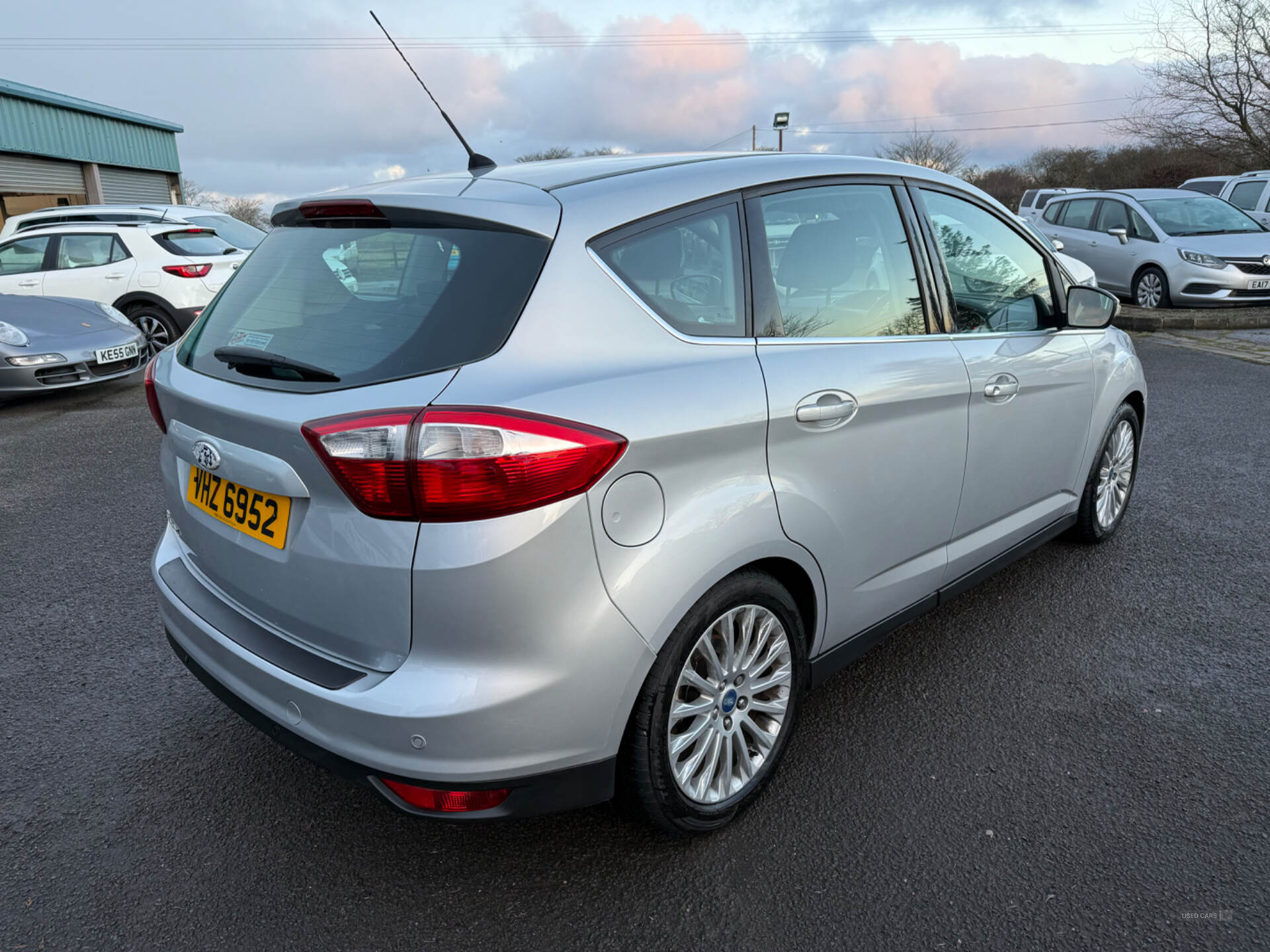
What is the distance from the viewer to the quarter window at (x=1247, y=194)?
14.9m

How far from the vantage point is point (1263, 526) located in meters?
4.39

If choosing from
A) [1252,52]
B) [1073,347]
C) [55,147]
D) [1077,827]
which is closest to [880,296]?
[1073,347]

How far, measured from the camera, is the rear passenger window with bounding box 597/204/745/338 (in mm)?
2100

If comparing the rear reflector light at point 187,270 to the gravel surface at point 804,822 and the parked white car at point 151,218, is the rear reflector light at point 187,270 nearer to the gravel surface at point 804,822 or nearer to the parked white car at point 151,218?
the parked white car at point 151,218

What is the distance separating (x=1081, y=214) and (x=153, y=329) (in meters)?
12.4

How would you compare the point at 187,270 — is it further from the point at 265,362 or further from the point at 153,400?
the point at 265,362

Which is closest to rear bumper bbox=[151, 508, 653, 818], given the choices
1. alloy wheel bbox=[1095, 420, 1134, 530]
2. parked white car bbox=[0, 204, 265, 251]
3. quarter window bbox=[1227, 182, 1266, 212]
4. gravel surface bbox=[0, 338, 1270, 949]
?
gravel surface bbox=[0, 338, 1270, 949]

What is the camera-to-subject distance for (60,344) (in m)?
7.59

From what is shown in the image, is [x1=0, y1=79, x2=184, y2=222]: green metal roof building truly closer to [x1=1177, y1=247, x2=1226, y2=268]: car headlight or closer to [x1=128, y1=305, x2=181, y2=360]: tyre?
[x1=128, y1=305, x2=181, y2=360]: tyre

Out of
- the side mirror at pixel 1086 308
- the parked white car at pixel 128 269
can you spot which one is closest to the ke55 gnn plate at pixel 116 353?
the parked white car at pixel 128 269

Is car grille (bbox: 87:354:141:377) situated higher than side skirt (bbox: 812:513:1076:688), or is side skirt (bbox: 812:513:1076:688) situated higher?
side skirt (bbox: 812:513:1076:688)

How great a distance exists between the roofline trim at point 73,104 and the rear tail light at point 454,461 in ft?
98.0

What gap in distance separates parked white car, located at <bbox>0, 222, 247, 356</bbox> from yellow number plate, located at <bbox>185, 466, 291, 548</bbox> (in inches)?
326

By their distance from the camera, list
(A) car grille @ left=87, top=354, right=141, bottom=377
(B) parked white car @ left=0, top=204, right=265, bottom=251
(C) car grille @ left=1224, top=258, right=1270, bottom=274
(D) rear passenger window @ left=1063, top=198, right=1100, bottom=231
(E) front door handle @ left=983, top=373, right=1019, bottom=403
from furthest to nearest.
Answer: (D) rear passenger window @ left=1063, top=198, right=1100, bottom=231 < (C) car grille @ left=1224, top=258, right=1270, bottom=274 < (B) parked white car @ left=0, top=204, right=265, bottom=251 < (A) car grille @ left=87, top=354, right=141, bottom=377 < (E) front door handle @ left=983, top=373, right=1019, bottom=403
